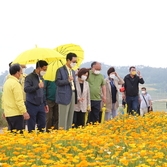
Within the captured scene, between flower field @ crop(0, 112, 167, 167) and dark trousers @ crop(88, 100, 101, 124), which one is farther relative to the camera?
dark trousers @ crop(88, 100, 101, 124)

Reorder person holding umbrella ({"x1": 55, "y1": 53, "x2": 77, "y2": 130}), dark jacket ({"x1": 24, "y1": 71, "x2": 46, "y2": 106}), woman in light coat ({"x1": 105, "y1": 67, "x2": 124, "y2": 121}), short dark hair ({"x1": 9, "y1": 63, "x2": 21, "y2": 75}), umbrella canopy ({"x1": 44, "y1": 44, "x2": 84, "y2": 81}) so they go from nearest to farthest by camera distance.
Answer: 1. short dark hair ({"x1": 9, "y1": 63, "x2": 21, "y2": 75})
2. dark jacket ({"x1": 24, "y1": 71, "x2": 46, "y2": 106})
3. person holding umbrella ({"x1": 55, "y1": 53, "x2": 77, "y2": 130})
4. umbrella canopy ({"x1": 44, "y1": 44, "x2": 84, "y2": 81})
5. woman in light coat ({"x1": 105, "y1": 67, "x2": 124, "y2": 121})

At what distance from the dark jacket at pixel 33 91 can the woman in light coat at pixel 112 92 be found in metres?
3.31

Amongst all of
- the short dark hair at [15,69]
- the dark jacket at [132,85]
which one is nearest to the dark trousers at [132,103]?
the dark jacket at [132,85]

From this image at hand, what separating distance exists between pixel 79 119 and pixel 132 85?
2.63 m

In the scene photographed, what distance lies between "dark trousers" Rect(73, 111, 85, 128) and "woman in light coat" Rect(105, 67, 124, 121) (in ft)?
4.30

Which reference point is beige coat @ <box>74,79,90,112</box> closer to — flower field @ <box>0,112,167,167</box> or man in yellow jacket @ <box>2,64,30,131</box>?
man in yellow jacket @ <box>2,64,30,131</box>

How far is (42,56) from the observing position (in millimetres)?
8898

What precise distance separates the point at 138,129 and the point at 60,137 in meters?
2.54

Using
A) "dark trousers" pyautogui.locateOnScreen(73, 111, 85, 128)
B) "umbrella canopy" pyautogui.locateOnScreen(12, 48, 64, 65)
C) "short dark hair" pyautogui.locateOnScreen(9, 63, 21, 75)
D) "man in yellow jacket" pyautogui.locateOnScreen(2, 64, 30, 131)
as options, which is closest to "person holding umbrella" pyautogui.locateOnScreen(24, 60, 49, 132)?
"umbrella canopy" pyautogui.locateOnScreen(12, 48, 64, 65)

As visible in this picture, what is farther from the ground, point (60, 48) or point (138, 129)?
point (60, 48)

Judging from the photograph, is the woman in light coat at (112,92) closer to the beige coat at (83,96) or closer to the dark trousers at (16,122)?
the beige coat at (83,96)

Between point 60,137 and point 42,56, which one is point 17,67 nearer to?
point 42,56

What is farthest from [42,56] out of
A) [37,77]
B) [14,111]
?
[14,111]

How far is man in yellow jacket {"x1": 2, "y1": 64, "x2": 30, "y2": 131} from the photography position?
8.12 meters
